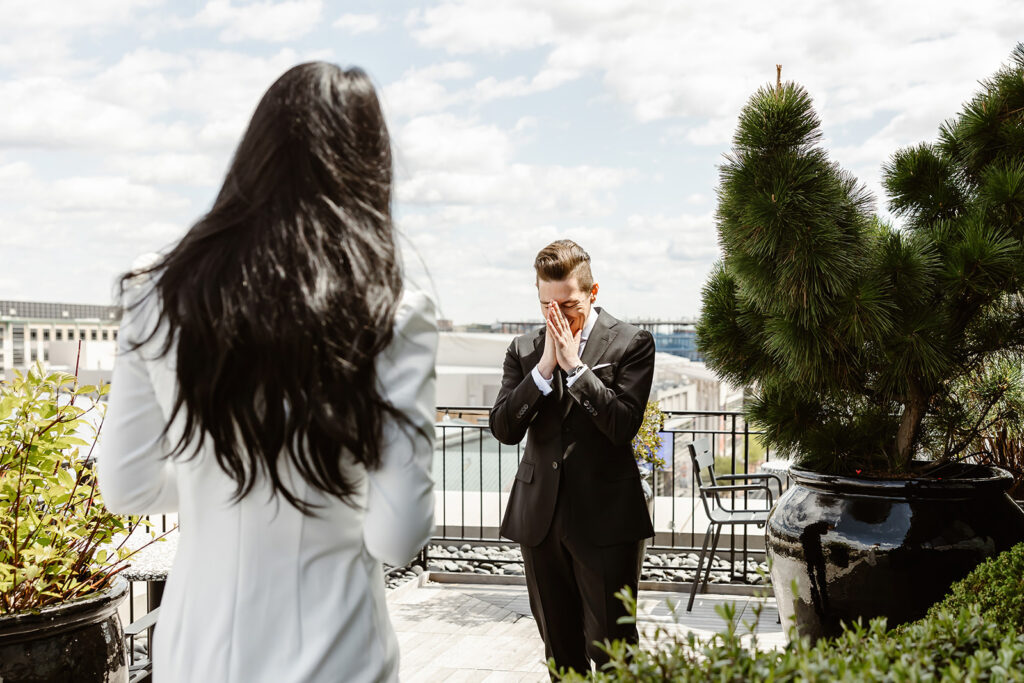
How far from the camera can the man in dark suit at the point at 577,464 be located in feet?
9.84

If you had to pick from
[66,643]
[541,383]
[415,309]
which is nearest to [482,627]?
[541,383]

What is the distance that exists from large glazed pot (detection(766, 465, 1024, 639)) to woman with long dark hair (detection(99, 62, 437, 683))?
7.93ft

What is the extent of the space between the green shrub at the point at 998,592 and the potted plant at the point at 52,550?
238cm

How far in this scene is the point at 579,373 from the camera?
2.97 metres

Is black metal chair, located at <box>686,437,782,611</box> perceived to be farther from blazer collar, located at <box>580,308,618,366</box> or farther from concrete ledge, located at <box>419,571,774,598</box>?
blazer collar, located at <box>580,308,618,366</box>

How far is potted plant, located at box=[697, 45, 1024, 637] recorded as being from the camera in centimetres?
316

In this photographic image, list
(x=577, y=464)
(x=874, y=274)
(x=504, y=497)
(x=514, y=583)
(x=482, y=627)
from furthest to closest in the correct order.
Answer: (x=504, y=497) → (x=514, y=583) → (x=482, y=627) → (x=874, y=274) → (x=577, y=464)

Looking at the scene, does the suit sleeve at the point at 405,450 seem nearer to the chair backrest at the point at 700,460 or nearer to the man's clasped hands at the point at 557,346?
the man's clasped hands at the point at 557,346

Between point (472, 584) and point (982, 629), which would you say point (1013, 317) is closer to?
point (982, 629)

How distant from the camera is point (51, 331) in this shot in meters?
102

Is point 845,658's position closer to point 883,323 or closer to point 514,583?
point 883,323

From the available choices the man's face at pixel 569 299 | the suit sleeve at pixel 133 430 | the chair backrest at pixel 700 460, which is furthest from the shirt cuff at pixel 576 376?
the chair backrest at pixel 700 460

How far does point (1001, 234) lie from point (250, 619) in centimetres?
309

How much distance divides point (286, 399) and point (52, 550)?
162cm
